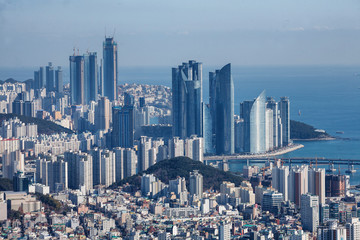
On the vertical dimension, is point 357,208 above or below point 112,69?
below

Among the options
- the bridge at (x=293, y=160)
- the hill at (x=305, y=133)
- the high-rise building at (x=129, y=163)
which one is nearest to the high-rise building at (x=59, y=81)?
the hill at (x=305, y=133)

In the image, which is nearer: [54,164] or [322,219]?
[322,219]

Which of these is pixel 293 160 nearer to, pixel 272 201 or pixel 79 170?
pixel 79 170

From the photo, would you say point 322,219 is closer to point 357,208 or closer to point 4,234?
point 357,208

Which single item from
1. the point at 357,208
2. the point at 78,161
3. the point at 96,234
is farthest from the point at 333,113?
the point at 96,234

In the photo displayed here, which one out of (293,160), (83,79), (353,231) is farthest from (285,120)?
(353,231)

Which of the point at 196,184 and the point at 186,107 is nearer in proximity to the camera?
the point at 196,184

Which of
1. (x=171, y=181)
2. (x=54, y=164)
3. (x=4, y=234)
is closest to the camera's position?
(x=4, y=234)
